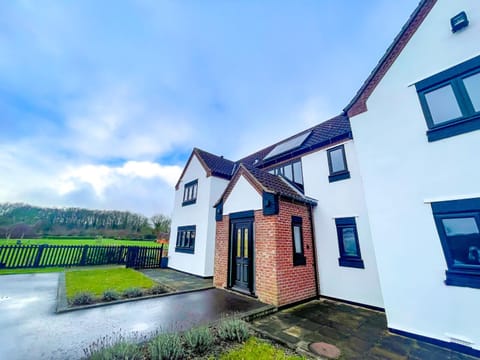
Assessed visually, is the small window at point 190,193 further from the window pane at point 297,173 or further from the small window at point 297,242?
the small window at point 297,242

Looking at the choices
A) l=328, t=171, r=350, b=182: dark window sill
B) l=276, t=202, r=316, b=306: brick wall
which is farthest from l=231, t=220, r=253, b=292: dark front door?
l=328, t=171, r=350, b=182: dark window sill

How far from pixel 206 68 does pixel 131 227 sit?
3509 cm

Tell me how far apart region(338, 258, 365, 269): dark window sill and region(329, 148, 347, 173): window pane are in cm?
344

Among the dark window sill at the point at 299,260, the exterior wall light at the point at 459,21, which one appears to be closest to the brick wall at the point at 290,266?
the dark window sill at the point at 299,260

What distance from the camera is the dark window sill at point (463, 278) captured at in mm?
3291

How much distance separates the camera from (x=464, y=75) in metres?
3.99

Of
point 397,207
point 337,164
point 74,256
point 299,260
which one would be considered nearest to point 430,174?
point 397,207

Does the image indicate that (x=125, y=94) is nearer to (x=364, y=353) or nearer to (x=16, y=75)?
(x=16, y=75)

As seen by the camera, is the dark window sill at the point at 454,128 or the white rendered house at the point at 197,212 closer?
the dark window sill at the point at 454,128

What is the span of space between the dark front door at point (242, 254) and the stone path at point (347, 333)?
198 centimetres

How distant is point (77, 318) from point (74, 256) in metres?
11.6

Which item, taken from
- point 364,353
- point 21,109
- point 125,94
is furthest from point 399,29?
point 21,109

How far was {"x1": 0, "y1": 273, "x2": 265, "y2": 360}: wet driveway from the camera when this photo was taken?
3129 mm

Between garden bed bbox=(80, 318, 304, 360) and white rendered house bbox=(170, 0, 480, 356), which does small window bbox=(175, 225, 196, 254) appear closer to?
white rendered house bbox=(170, 0, 480, 356)
